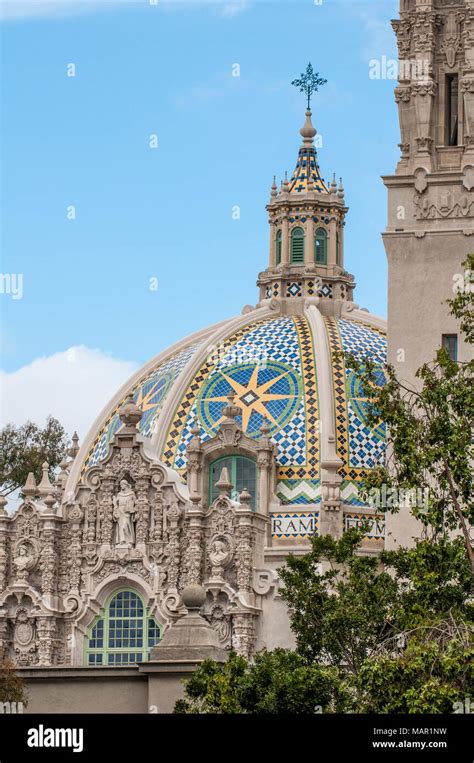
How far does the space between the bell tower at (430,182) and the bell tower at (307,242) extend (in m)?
Result: 14.5

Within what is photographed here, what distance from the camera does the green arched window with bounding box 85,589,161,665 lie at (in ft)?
158

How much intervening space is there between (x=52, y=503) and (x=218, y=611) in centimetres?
512

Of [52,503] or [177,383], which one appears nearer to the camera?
[52,503]

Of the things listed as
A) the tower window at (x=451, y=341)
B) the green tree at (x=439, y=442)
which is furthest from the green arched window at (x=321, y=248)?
the green tree at (x=439, y=442)

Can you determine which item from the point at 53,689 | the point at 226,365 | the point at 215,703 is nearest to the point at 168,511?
the point at 226,365

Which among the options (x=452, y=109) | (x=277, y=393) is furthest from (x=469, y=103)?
(x=277, y=393)

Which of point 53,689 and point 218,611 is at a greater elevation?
point 218,611

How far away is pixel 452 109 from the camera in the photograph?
43125mm

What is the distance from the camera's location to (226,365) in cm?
5356

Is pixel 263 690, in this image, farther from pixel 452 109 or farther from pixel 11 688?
pixel 452 109

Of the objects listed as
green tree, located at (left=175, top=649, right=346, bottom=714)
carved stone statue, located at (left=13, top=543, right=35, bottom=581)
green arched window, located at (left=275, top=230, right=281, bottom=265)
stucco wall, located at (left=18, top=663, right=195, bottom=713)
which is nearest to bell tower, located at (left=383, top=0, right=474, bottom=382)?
stucco wall, located at (left=18, top=663, right=195, bottom=713)

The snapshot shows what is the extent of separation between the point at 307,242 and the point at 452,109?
15337 millimetres
